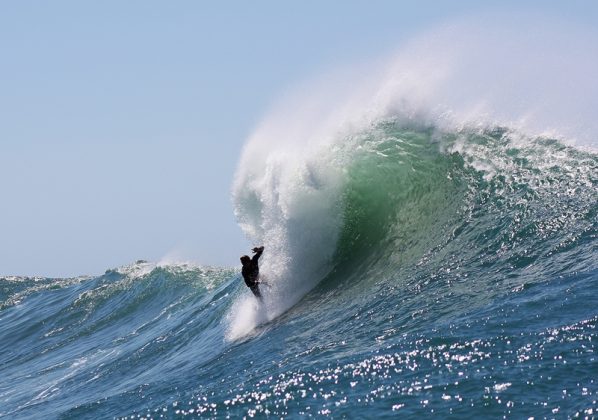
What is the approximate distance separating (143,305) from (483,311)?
1563 cm

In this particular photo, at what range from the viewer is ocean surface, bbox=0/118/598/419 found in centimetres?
A: 909

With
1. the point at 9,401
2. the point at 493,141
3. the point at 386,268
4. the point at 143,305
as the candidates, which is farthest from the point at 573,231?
the point at 143,305

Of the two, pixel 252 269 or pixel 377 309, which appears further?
pixel 252 269

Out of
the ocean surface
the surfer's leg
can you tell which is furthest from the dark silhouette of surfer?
the ocean surface

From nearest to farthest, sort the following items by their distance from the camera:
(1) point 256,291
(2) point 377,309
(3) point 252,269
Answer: (2) point 377,309, (3) point 252,269, (1) point 256,291

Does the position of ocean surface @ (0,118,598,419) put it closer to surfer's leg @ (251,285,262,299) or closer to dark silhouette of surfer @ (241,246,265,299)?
surfer's leg @ (251,285,262,299)

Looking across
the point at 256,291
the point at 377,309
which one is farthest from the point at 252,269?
the point at 377,309

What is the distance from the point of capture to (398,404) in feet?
28.1

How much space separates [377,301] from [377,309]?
49cm

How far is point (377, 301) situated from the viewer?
13391 millimetres

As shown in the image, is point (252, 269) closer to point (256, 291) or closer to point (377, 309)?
point (256, 291)

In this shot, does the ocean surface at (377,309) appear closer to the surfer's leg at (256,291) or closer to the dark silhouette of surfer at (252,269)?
the surfer's leg at (256,291)

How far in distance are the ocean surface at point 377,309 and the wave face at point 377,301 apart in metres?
0.05

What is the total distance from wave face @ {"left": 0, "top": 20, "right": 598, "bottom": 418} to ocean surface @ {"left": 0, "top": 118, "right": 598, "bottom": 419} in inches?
1.8
